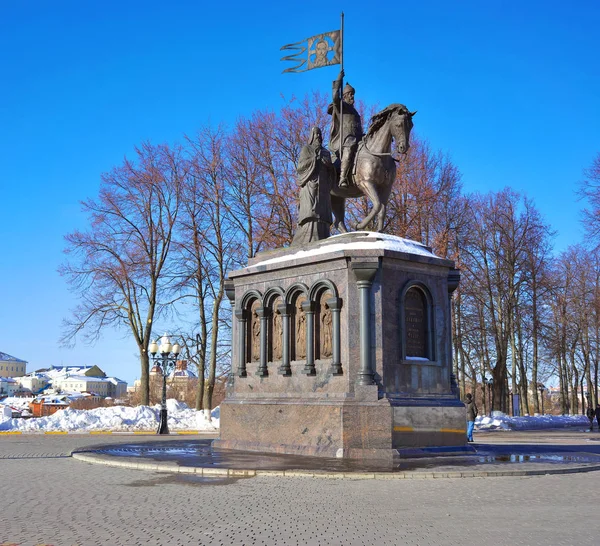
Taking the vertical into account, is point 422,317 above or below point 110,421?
above

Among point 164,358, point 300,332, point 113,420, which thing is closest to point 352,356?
point 300,332

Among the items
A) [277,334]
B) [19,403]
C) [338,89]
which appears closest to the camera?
[277,334]

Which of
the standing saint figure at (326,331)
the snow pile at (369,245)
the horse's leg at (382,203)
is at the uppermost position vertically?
the horse's leg at (382,203)

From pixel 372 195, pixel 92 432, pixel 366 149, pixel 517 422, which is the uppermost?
pixel 366 149

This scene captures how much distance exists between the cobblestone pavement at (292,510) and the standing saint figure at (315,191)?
295 inches

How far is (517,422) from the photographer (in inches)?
1537

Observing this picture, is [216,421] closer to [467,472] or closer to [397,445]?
[397,445]

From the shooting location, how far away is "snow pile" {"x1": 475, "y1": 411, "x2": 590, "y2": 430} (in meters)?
37.1

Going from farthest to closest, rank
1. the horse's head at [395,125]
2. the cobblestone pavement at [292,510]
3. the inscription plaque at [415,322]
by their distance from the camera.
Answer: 1. the horse's head at [395,125]
2. the inscription plaque at [415,322]
3. the cobblestone pavement at [292,510]

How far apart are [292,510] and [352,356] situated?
6.62 metres

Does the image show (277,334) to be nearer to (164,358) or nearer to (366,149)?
(366,149)

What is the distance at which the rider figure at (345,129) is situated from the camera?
17.9 metres

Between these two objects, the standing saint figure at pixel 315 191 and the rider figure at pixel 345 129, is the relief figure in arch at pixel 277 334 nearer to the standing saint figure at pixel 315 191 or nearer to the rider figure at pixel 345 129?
the standing saint figure at pixel 315 191

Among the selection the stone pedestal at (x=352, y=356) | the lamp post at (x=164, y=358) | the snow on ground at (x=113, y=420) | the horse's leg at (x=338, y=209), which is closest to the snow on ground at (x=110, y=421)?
the snow on ground at (x=113, y=420)
